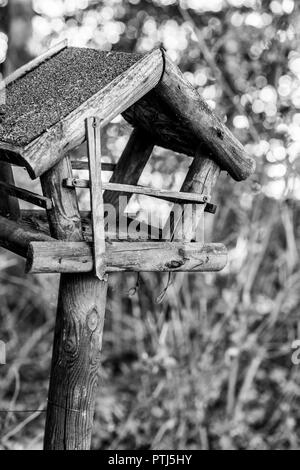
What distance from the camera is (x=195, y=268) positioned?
7.08 feet

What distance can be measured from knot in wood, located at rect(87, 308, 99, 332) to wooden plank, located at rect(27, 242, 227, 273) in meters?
0.23

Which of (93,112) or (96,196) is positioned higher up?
(93,112)

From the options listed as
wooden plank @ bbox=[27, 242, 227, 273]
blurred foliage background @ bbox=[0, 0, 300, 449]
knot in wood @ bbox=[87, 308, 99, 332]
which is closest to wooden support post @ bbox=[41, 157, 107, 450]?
knot in wood @ bbox=[87, 308, 99, 332]

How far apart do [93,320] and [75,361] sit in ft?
0.52

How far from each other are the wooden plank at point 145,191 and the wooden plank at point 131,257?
16 cm

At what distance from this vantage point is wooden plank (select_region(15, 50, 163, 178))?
1697 millimetres

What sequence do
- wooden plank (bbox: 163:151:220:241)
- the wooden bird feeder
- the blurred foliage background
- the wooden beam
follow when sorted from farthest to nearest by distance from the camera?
the blurred foliage background, the wooden beam, wooden plank (bbox: 163:151:220:241), the wooden bird feeder

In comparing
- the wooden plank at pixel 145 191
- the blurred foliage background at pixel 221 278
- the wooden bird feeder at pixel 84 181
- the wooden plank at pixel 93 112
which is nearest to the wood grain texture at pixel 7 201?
the wooden bird feeder at pixel 84 181

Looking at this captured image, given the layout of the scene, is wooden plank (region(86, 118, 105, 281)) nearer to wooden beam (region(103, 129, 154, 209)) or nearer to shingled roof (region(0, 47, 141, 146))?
shingled roof (region(0, 47, 141, 146))

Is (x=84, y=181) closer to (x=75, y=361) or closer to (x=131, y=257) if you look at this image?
(x=131, y=257)

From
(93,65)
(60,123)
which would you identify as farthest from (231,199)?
(60,123)

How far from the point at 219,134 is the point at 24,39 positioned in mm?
3170

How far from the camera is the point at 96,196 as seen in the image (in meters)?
1.87

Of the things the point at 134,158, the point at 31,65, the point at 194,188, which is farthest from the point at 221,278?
the point at 31,65
